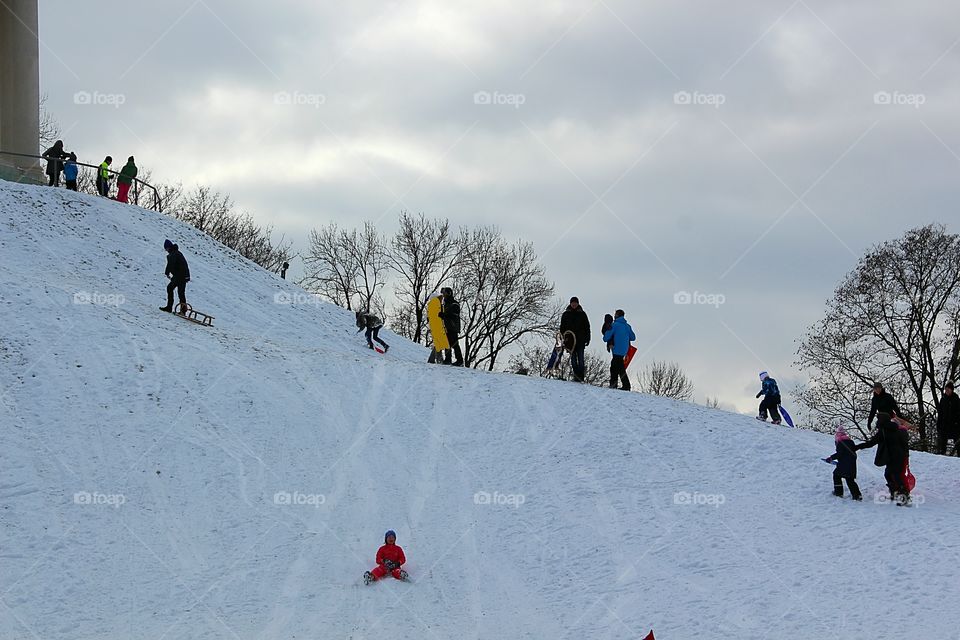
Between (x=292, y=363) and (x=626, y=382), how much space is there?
7.56 metres

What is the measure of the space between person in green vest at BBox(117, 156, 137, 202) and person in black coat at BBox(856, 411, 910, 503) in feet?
90.4

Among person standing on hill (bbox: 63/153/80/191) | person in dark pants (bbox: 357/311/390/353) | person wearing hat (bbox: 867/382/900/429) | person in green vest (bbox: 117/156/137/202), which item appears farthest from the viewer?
person in green vest (bbox: 117/156/137/202)

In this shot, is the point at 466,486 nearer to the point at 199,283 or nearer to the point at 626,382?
the point at 626,382

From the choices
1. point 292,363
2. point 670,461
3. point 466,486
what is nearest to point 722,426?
point 670,461

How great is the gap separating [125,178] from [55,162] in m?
2.37

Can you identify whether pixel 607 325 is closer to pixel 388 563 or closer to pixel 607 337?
pixel 607 337

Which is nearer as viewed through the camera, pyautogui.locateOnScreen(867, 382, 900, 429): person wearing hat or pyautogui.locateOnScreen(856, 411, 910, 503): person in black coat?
pyautogui.locateOnScreen(856, 411, 910, 503): person in black coat

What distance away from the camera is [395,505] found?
16.7 m

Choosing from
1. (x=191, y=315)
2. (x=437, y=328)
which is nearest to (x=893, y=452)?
(x=437, y=328)

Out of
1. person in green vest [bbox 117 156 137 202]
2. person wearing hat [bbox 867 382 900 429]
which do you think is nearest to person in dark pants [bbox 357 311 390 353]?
person in green vest [bbox 117 156 137 202]

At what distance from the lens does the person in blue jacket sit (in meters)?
22.2

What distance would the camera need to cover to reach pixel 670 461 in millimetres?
18672

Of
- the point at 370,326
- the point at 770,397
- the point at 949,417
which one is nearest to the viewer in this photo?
the point at 949,417

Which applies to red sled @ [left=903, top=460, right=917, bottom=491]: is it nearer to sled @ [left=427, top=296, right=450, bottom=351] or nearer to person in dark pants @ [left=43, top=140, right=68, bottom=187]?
sled @ [left=427, top=296, right=450, bottom=351]
